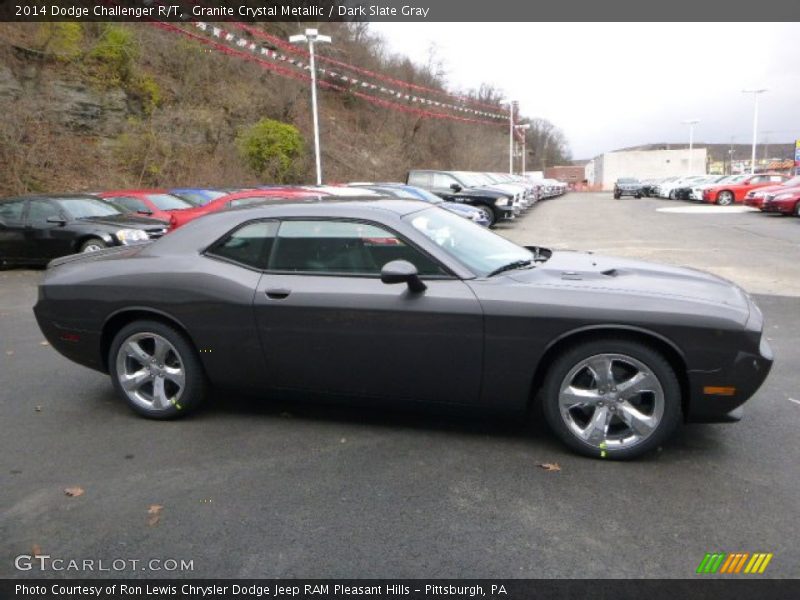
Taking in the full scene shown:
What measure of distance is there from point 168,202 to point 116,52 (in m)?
14.8

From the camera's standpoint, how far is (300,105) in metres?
35.2

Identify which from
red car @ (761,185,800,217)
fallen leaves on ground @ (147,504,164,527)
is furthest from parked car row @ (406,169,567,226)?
fallen leaves on ground @ (147,504,164,527)

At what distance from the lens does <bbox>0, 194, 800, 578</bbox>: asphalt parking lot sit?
9.32 ft

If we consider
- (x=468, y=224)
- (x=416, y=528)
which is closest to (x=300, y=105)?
(x=468, y=224)

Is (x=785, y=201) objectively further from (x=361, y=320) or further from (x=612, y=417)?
(x=361, y=320)

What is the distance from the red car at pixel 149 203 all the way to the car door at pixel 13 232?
1881mm

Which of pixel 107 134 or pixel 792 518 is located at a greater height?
pixel 107 134

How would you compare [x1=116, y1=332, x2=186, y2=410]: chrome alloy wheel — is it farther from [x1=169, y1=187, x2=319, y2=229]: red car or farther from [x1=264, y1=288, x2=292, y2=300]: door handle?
[x1=169, y1=187, x2=319, y2=229]: red car

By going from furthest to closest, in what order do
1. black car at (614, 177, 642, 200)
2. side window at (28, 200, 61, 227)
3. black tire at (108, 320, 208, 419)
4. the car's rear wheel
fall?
black car at (614, 177, 642, 200), the car's rear wheel, side window at (28, 200, 61, 227), black tire at (108, 320, 208, 419)

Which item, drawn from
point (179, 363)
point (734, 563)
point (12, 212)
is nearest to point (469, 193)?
point (12, 212)

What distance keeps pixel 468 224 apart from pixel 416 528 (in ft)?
8.19

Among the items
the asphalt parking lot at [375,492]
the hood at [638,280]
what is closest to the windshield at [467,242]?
the hood at [638,280]

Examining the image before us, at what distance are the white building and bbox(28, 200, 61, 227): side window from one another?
3270 inches
